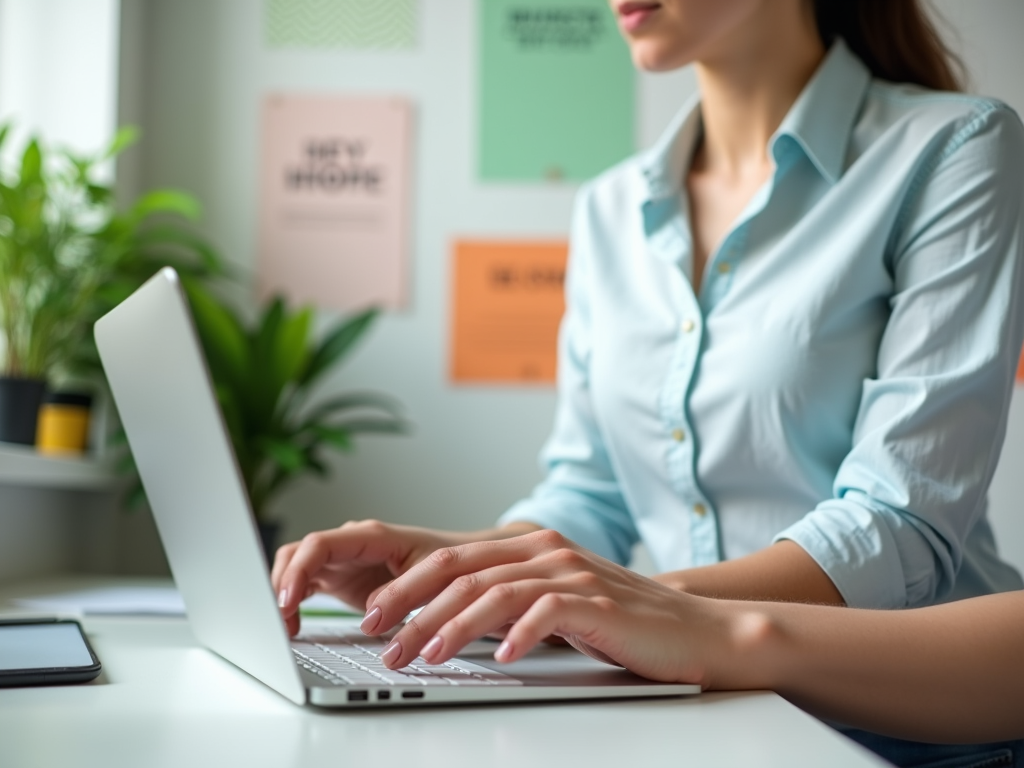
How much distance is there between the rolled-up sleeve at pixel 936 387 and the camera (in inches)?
29.5

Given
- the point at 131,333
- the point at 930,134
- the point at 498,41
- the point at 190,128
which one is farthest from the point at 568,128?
the point at 131,333

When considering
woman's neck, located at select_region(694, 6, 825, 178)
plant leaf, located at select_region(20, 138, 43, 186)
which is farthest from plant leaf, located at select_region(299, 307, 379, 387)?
woman's neck, located at select_region(694, 6, 825, 178)

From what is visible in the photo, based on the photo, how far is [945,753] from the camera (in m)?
0.72

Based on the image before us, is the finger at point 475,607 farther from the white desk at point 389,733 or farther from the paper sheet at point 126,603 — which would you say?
the paper sheet at point 126,603

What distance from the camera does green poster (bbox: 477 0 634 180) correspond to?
6.37 feet

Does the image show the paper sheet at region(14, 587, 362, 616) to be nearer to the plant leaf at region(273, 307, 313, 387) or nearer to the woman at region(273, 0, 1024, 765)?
the woman at region(273, 0, 1024, 765)

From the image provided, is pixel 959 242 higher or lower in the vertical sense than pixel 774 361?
higher

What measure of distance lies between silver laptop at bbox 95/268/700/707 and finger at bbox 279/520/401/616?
0.16 feet

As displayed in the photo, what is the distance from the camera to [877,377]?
903mm

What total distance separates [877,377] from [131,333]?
626 mm

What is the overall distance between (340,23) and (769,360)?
1.37 meters

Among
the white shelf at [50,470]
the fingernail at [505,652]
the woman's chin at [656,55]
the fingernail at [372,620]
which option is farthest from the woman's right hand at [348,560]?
the white shelf at [50,470]

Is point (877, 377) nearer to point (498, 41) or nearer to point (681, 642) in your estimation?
point (681, 642)

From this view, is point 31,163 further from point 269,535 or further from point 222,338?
point 269,535
